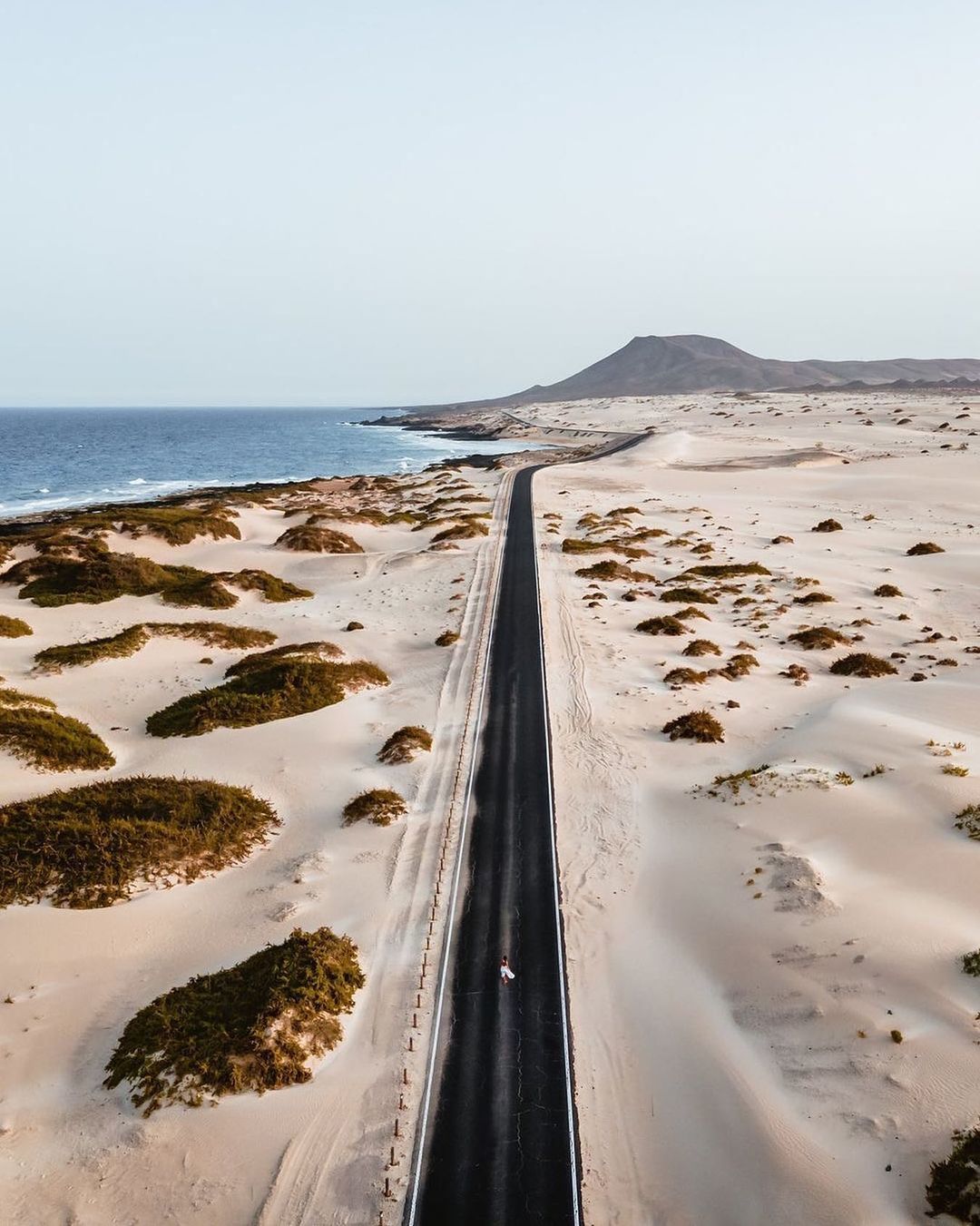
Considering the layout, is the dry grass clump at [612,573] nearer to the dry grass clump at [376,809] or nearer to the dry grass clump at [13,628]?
the dry grass clump at [376,809]

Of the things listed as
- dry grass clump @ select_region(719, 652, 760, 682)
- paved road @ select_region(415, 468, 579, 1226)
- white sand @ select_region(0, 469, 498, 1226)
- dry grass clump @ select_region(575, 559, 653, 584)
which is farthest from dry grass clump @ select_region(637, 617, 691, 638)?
paved road @ select_region(415, 468, 579, 1226)

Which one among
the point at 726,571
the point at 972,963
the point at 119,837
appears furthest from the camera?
the point at 726,571

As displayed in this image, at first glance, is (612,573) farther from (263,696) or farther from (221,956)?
(221,956)

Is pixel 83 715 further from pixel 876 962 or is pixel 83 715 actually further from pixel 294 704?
pixel 876 962

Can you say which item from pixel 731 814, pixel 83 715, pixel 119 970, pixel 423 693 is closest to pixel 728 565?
pixel 423 693

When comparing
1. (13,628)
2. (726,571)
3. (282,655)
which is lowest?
(726,571)

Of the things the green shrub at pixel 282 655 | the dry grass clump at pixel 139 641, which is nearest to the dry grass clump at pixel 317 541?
the dry grass clump at pixel 139 641

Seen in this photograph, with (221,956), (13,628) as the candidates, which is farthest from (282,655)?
(221,956)
